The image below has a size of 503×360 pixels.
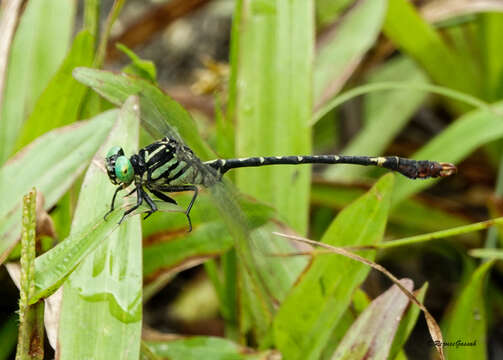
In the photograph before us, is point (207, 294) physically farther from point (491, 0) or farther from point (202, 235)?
point (491, 0)

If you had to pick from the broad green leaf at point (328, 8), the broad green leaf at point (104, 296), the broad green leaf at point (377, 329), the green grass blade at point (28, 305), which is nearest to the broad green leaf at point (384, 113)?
the broad green leaf at point (328, 8)

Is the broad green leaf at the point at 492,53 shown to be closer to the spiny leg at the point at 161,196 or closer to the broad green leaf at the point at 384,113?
the broad green leaf at the point at 384,113

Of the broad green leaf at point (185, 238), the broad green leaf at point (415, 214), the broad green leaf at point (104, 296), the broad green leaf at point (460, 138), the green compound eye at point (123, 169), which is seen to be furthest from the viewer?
the broad green leaf at point (415, 214)

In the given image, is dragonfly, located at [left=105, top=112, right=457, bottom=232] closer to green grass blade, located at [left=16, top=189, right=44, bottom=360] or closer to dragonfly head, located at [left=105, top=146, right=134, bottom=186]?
dragonfly head, located at [left=105, top=146, right=134, bottom=186]

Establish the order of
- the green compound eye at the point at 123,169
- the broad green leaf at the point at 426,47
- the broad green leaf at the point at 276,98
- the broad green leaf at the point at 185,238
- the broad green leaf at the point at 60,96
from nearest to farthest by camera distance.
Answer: the green compound eye at the point at 123,169, the broad green leaf at the point at 185,238, the broad green leaf at the point at 60,96, the broad green leaf at the point at 276,98, the broad green leaf at the point at 426,47

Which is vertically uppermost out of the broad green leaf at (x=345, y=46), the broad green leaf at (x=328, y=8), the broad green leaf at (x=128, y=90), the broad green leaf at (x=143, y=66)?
the broad green leaf at (x=328, y=8)

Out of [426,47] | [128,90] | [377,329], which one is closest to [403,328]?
[377,329]

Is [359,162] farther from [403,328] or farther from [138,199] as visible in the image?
[138,199]
